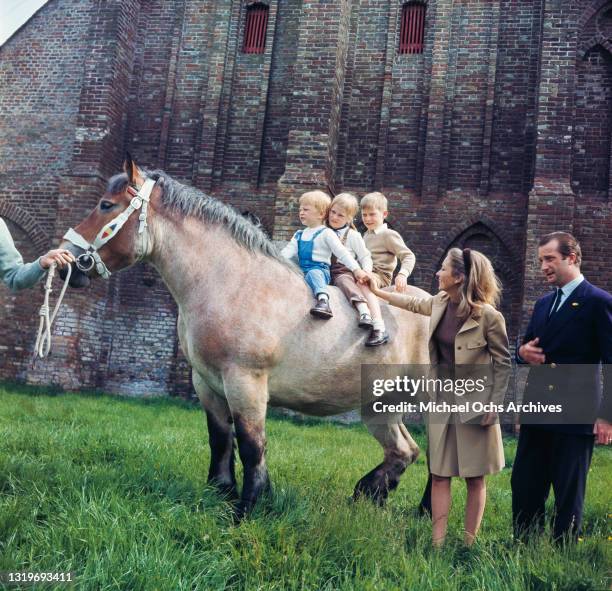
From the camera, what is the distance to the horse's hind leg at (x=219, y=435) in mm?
4121

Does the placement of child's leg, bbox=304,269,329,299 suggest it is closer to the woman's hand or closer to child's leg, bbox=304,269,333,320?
child's leg, bbox=304,269,333,320

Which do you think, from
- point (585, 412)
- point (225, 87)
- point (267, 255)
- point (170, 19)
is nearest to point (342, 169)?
point (225, 87)

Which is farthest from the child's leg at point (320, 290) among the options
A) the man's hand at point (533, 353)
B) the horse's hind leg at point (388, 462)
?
the man's hand at point (533, 353)

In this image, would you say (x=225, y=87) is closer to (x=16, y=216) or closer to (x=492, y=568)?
(x=16, y=216)

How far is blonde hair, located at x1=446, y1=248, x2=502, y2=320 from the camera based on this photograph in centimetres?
362

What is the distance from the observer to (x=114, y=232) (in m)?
3.87

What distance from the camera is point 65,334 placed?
39.2ft

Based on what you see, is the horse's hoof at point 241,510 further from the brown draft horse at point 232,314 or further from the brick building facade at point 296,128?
the brick building facade at point 296,128

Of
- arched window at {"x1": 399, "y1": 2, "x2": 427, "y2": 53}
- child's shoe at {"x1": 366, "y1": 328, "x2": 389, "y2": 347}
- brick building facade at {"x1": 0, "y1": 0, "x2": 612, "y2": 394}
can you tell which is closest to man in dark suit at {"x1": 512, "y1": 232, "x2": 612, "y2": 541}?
child's shoe at {"x1": 366, "y1": 328, "x2": 389, "y2": 347}

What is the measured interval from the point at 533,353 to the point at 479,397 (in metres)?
0.43

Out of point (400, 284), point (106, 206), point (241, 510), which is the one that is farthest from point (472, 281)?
→ point (106, 206)

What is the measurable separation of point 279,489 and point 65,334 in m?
8.89

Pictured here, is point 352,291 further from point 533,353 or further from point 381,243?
point 533,353

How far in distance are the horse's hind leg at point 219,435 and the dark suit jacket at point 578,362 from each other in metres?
1.83
